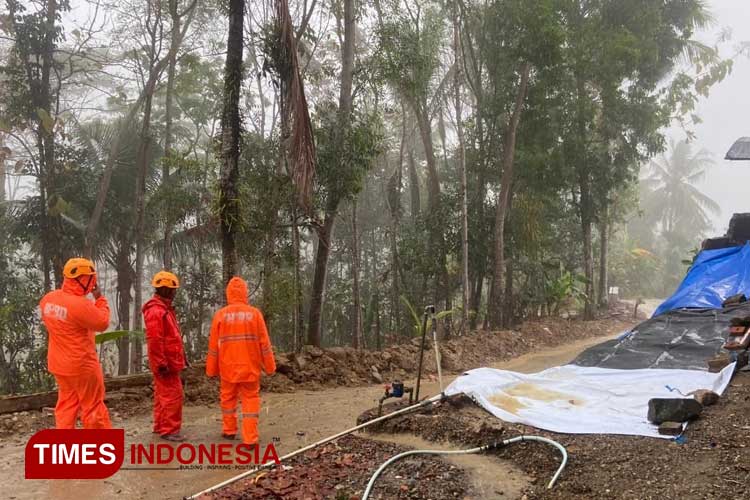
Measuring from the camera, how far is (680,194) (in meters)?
37.0

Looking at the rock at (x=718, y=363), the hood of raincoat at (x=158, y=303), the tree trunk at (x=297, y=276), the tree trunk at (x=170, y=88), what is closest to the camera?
the hood of raincoat at (x=158, y=303)

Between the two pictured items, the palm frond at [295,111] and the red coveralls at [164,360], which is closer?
the red coveralls at [164,360]

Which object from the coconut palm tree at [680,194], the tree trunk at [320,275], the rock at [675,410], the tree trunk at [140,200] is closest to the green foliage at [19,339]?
the tree trunk at [140,200]

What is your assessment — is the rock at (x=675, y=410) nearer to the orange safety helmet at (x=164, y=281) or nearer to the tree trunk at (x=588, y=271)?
the orange safety helmet at (x=164, y=281)

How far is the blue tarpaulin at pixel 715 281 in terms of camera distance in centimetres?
1019

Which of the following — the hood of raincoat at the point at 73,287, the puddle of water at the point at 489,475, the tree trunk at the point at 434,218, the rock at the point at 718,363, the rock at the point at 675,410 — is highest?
the tree trunk at the point at 434,218

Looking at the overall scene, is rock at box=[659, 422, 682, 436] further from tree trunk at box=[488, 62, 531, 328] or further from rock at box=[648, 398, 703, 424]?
tree trunk at box=[488, 62, 531, 328]

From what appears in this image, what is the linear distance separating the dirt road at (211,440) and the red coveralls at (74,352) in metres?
0.60

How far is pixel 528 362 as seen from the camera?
11.0 metres

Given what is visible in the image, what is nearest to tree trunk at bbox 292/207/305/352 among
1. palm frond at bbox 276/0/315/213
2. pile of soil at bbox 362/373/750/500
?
palm frond at bbox 276/0/315/213

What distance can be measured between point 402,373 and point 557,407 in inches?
158

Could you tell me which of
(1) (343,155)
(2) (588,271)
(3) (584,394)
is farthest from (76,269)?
(2) (588,271)

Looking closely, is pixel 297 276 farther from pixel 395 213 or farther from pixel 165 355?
pixel 395 213

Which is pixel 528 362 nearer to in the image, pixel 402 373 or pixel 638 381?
pixel 402 373
